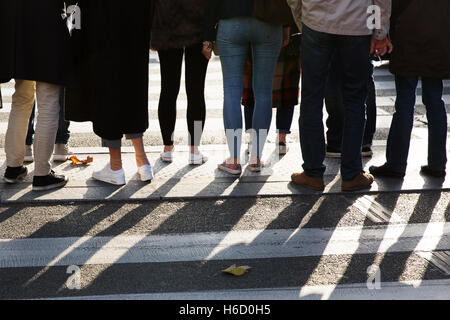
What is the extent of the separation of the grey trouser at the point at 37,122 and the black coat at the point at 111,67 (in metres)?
0.20

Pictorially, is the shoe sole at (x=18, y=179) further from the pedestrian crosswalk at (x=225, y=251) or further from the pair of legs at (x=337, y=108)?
the pair of legs at (x=337, y=108)

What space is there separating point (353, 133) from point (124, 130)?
1650mm

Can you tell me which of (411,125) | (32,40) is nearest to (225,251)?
(32,40)

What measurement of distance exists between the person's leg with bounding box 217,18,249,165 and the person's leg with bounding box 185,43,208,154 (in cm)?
23

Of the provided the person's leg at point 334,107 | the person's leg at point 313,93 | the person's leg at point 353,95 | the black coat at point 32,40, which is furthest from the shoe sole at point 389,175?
the black coat at point 32,40

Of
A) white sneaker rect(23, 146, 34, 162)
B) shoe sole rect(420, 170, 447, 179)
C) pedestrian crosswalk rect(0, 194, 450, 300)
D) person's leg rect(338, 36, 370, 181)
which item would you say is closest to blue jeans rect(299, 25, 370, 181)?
person's leg rect(338, 36, 370, 181)

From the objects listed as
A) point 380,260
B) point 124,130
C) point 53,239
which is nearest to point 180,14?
point 124,130

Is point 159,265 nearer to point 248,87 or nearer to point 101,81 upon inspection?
point 101,81

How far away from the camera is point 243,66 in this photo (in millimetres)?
6098

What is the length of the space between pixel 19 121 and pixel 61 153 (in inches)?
32.5

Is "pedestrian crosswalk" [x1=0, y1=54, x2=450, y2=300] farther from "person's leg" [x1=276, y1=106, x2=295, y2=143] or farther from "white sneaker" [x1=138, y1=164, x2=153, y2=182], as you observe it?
"person's leg" [x1=276, y1=106, x2=295, y2=143]

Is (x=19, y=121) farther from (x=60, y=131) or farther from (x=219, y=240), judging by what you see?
(x=219, y=240)
